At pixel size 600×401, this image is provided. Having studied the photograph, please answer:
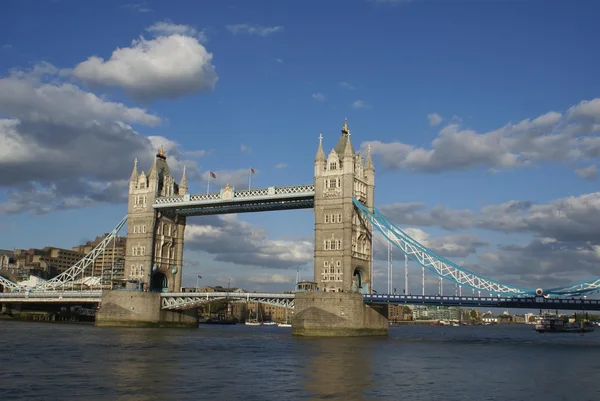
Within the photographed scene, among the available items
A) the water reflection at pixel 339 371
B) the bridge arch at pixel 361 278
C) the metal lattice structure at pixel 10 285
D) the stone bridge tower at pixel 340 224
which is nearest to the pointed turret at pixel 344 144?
Result: the stone bridge tower at pixel 340 224

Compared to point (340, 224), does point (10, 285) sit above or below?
below

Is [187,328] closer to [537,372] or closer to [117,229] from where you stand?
[117,229]

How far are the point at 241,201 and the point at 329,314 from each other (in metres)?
27.4

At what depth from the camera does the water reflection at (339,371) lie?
38.6 meters

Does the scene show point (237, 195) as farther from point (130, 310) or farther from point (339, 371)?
point (339, 371)

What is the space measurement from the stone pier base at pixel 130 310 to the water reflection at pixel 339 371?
43.6 m

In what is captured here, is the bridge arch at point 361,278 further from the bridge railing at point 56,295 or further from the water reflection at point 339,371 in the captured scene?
the bridge railing at point 56,295

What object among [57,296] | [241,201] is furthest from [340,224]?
[57,296]

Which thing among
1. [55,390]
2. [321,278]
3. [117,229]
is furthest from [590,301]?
[117,229]

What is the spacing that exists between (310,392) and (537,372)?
23.0 m

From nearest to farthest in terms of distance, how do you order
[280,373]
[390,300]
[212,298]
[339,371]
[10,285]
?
[280,373]
[339,371]
[390,300]
[212,298]
[10,285]

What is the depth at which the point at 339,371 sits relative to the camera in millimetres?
48438

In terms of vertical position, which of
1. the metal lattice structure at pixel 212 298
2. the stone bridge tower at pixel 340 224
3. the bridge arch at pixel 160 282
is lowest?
the metal lattice structure at pixel 212 298

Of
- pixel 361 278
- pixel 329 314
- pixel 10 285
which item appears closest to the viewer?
pixel 329 314
